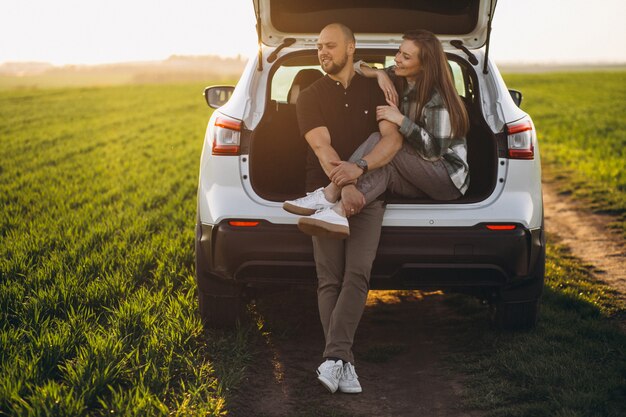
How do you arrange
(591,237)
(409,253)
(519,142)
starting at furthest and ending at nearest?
(591,237)
(519,142)
(409,253)

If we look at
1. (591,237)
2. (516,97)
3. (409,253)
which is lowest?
(591,237)

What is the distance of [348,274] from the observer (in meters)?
4.36

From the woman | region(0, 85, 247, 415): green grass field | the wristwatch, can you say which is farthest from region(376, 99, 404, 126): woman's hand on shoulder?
region(0, 85, 247, 415): green grass field

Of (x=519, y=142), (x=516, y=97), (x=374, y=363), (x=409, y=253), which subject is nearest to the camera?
(x=409, y=253)

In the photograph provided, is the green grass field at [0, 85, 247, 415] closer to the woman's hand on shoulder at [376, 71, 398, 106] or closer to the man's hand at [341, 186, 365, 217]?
the man's hand at [341, 186, 365, 217]

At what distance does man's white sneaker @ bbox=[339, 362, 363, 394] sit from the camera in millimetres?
4184

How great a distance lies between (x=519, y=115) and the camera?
4625 millimetres

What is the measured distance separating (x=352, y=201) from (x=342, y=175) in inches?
6.0

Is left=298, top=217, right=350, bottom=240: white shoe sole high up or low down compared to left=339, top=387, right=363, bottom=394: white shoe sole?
up

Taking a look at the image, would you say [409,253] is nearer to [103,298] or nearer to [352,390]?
[352,390]

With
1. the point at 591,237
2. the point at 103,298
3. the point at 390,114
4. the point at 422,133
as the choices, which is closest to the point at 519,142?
the point at 422,133

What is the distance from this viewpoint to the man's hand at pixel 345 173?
14.1 feet

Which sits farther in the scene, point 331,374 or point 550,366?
point 550,366

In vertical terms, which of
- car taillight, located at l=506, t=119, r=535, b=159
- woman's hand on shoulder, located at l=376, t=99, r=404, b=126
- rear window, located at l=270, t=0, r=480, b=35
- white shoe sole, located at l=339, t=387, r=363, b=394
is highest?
rear window, located at l=270, t=0, r=480, b=35
